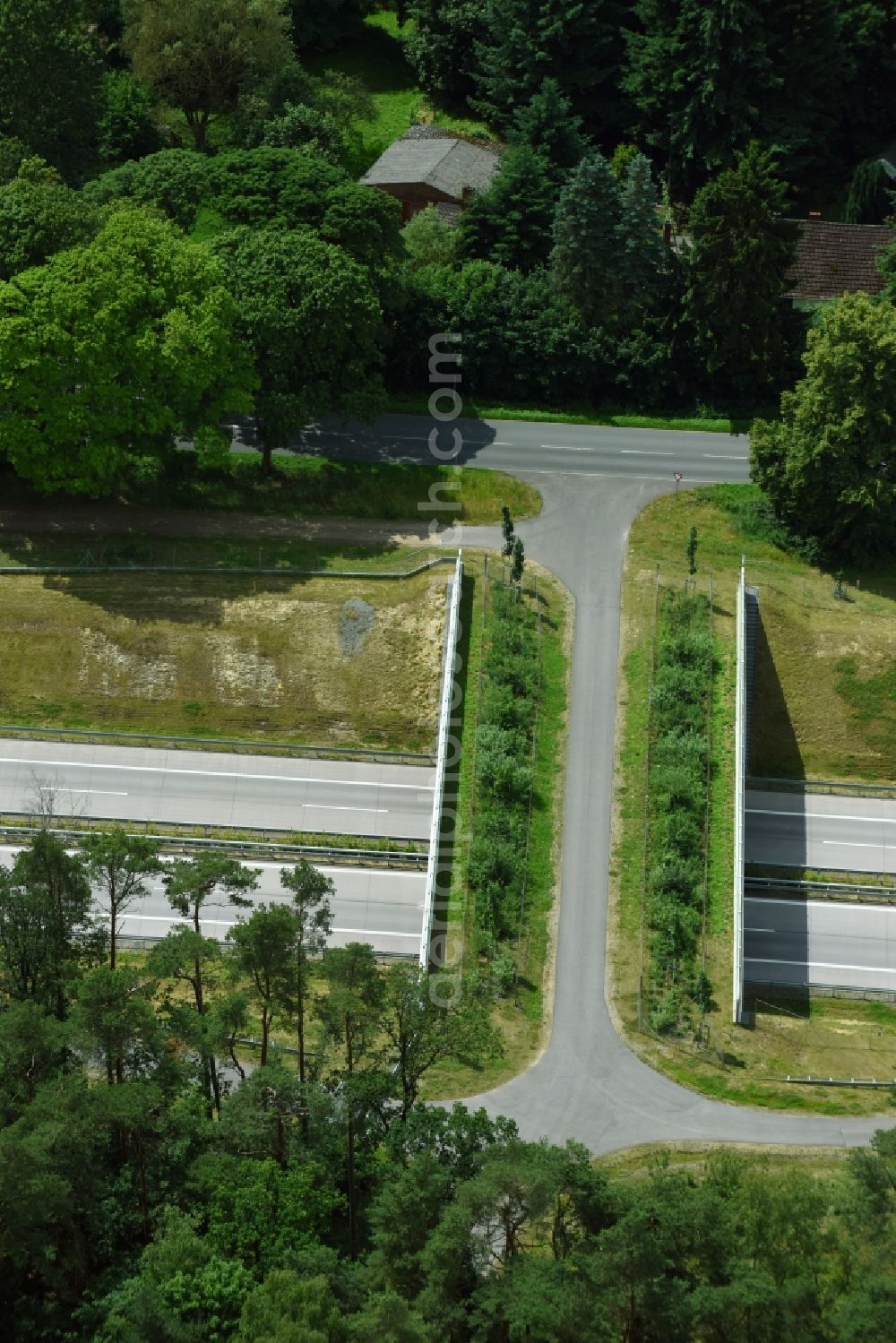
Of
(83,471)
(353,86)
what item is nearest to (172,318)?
(83,471)

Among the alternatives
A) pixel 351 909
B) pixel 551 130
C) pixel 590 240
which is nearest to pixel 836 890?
pixel 351 909

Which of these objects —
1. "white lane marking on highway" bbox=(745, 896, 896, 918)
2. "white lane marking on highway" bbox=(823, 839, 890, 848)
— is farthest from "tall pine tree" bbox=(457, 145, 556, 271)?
"white lane marking on highway" bbox=(745, 896, 896, 918)

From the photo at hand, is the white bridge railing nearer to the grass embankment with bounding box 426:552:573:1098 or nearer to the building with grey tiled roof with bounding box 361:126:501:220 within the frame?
the grass embankment with bounding box 426:552:573:1098

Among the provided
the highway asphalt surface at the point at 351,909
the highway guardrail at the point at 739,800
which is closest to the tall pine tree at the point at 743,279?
the highway guardrail at the point at 739,800

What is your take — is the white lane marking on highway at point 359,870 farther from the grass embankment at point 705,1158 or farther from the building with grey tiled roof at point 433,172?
the building with grey tiled roof at point 433,172

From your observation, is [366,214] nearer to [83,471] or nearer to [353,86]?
[83,471]
